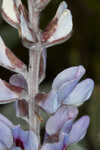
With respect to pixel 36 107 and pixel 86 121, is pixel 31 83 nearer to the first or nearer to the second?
pixel 36 107

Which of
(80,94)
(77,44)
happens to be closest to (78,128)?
(80,94)

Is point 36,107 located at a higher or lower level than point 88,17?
Answer: higher

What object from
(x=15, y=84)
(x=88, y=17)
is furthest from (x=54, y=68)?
(x=15, y=84)

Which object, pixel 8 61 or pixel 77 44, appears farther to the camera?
pixel 77 44

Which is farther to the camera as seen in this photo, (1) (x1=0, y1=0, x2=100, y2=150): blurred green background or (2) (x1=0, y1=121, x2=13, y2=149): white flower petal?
(1) (x1=0, y1=0, x2=100, y2=150): blurred green background

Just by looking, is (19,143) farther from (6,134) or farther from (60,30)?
(60,30)

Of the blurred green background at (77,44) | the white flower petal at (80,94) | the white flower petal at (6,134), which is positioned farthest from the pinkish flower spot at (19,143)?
the blurred green background at (77,44)

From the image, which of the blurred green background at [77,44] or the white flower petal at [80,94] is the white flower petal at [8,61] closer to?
the white flower petal at [80,94]

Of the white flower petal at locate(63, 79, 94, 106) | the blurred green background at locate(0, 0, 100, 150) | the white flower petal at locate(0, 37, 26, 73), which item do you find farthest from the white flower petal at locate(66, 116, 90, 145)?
the blurred green background at locate(0, 0, 100, 150)

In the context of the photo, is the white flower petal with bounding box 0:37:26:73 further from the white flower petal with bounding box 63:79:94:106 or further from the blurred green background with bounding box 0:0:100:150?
the blurred green background with bounding box 0:0:100:150

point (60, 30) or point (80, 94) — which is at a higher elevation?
point (60, 30)

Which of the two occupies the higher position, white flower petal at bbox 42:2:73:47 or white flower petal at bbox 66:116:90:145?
white flower petal at bbox 42:2:73:47
